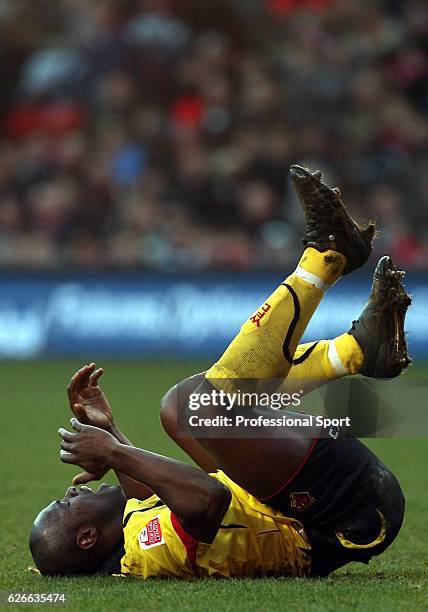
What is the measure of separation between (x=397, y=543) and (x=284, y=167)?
914 cm

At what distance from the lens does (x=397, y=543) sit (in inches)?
206

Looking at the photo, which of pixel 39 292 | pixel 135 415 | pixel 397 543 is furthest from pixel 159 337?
pixel 397 543

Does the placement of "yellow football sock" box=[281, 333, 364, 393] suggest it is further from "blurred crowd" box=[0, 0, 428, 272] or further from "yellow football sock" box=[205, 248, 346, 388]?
"blurred crowd" box=[0, 0, 428, 272]

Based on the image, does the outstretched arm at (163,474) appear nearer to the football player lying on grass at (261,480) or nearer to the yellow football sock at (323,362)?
the football player lying on grass at (261,480)

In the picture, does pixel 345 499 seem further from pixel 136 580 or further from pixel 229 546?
pixel 136 580

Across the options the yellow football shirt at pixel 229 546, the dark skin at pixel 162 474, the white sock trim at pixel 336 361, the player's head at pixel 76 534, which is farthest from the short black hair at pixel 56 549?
the white sock trim at pixel 336 361

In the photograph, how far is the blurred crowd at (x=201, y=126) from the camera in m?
13.6

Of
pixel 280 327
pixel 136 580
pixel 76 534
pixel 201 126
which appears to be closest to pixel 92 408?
pixel 76 534

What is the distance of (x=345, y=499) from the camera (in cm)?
432

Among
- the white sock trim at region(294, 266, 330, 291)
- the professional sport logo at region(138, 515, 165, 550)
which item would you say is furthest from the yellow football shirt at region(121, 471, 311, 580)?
the white sock trim at region(294, 266, 330, 291)

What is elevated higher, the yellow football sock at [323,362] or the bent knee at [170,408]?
the yellow football sock at [323,362]

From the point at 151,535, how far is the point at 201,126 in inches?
427

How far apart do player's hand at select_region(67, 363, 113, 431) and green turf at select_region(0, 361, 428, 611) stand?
0.56 m

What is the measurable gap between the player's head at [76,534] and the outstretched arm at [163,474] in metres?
0.30
